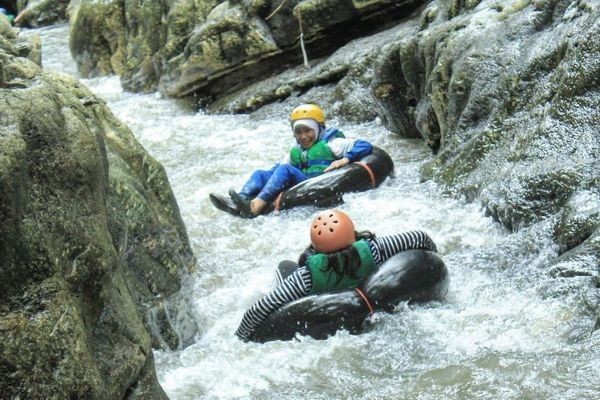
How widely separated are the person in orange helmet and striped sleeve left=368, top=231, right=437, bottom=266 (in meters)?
0.06

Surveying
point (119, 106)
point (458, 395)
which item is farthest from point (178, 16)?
point (458, 395)

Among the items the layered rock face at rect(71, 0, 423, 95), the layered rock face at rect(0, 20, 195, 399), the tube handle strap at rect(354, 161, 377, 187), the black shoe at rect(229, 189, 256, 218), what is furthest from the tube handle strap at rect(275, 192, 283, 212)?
the layered rock face at rect(0, 20, 195, 399)

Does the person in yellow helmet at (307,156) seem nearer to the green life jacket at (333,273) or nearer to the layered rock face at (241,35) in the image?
the green life jacket at (333,273)

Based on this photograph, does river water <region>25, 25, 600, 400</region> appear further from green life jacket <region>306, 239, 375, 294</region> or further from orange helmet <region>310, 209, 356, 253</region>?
orange helmet <region>310, 209, 356, 253</region>

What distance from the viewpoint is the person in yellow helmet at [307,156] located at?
970 centimetres

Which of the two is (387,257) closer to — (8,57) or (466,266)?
(466,266)

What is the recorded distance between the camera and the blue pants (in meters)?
9.57

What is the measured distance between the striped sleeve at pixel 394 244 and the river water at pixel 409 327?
43cm

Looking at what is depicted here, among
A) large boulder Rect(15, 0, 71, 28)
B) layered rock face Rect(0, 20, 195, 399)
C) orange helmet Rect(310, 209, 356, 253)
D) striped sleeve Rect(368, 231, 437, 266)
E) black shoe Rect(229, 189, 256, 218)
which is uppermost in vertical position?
layered rock face Rect(0, 20, 195, 399)

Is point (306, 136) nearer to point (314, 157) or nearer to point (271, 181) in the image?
point (314, 157)

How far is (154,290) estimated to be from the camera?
6.02 m

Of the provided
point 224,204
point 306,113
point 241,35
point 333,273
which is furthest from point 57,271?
point 241,35

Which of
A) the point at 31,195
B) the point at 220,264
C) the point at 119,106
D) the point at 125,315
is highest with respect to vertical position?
the point at 31,195

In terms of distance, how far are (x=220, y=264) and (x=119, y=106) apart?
817cm
